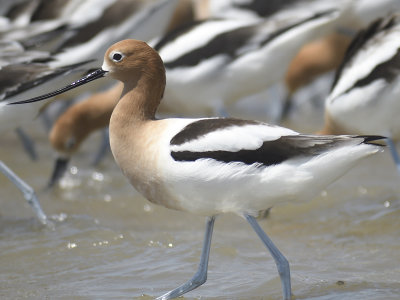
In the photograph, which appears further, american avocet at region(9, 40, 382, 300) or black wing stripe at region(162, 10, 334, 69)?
black wing stripe at region(162, 10, 334, 69)

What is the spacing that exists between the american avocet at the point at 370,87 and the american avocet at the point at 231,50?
0.88 metres

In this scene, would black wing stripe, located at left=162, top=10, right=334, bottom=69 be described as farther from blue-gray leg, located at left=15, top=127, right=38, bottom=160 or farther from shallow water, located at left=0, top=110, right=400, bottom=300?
blue-gray leg, located at left=15, top=127, right=38, bottom=160

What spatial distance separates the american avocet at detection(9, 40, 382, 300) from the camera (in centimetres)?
404

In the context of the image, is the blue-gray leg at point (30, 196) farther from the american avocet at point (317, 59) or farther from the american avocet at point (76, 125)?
the american avocet at point (317, 59)

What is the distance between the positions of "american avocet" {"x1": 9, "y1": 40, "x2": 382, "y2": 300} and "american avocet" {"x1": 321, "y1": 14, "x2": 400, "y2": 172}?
182 centimetres

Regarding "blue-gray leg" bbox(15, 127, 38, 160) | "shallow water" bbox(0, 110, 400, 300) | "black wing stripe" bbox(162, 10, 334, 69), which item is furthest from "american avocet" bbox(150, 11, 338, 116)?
"blue-gray leg" bbox(15, 127, 38, 160)

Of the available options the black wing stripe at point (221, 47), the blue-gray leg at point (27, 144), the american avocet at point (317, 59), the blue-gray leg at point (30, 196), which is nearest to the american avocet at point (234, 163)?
the blue-gray leg at point (30, 196)

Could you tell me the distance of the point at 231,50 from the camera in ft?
23.1

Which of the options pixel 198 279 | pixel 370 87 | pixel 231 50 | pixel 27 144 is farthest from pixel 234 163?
pixel 27 144

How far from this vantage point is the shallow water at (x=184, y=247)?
4.55 m

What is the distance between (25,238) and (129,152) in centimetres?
166

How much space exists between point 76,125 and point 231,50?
61.6 inches

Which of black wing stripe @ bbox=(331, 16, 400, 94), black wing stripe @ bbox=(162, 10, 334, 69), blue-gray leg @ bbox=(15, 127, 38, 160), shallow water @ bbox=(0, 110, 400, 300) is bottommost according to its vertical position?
shallow water @ bbox=(0, 110, 400, 300)

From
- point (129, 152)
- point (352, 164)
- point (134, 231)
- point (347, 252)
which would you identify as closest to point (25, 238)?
point (134, 231)
